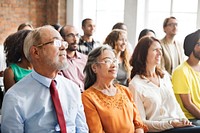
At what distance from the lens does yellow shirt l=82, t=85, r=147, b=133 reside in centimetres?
218

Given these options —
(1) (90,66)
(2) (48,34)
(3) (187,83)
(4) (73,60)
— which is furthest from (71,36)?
(2) (48,34)

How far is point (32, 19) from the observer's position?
6.88 m

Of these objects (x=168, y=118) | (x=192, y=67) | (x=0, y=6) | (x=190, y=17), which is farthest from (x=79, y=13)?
(x=168, y=118)

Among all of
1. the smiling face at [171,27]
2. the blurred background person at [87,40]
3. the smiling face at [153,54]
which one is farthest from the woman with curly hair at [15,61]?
the smiling face at [171,27]

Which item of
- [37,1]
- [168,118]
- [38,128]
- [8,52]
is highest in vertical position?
[37,1]

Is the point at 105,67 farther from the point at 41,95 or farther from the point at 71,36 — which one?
the point at 71,36

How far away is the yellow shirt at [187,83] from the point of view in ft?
9.49

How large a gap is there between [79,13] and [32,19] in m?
0.99

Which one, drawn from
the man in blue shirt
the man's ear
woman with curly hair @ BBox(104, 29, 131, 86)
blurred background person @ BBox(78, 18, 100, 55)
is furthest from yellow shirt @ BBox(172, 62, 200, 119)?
blurred background person @ BBox(78, 18, 100, 55)

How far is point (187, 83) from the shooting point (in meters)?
2.90

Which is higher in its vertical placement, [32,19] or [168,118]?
[32,19]

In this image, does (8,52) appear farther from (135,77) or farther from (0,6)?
(0,6)

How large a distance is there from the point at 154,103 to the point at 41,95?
104 cm

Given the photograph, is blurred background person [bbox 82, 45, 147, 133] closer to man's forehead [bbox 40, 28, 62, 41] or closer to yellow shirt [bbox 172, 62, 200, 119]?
man's forehead [bbox 40, 28, 62, 41]
